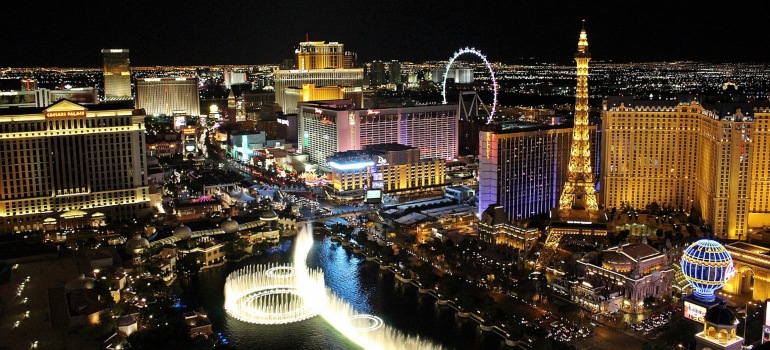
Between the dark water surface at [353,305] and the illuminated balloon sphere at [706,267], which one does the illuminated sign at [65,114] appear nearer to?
the dark water surface at [353,305]

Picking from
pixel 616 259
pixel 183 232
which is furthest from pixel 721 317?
pixel 183 232

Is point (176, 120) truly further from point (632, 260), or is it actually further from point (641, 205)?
point (632, 260)

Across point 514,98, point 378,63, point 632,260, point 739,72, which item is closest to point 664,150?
point 632,260

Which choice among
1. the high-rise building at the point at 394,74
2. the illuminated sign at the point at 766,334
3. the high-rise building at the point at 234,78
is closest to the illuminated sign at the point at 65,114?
the illuminated sign at the point at 766,334

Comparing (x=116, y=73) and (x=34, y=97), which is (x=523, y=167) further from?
(x=116, y=73)

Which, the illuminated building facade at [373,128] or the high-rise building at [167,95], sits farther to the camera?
the high-rise building at [167,95]

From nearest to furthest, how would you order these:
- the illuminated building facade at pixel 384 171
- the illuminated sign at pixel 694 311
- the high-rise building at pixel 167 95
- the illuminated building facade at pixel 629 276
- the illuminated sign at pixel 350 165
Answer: the illuminated sign at pixel 694 311
the illuminated building facade at pixel 629 276
the illuminated sign at pixel 350 165
the illuminated building facade at pixel 384 171
the high-rise building at pixel 167 95

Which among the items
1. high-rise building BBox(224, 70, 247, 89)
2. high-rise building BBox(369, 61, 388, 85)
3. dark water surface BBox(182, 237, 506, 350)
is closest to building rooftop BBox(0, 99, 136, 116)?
dark water surface BBox(182, 237, 506, 350)
